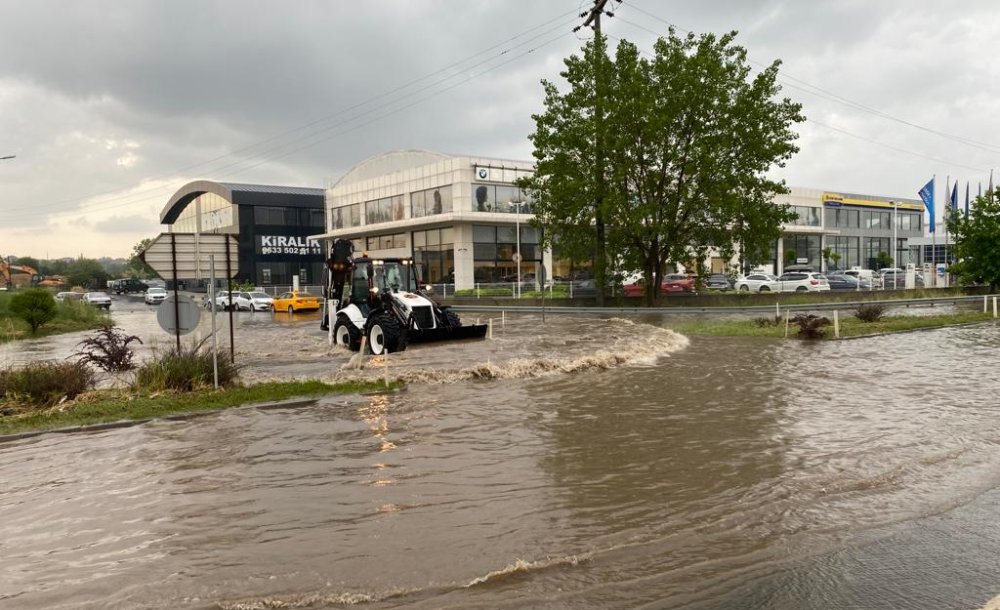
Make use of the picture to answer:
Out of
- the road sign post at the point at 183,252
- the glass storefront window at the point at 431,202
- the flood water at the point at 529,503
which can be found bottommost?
the flood water at the point at 529,503

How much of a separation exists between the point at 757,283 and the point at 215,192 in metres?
59.4

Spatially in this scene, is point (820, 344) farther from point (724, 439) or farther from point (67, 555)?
point (67, 555)

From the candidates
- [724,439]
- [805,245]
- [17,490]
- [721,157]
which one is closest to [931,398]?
[724,439]

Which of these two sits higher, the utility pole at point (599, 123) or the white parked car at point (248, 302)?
the utility pole at point (599, 123)

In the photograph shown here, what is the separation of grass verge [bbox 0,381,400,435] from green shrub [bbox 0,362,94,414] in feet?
1.06

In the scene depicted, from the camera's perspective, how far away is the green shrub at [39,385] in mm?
10758

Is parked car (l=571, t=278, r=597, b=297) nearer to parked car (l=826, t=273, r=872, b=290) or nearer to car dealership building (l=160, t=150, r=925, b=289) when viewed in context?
car dealership building (l=160, t=150, r=925, b=289)

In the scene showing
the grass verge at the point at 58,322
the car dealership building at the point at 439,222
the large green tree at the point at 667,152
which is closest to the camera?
the grass verge at the point at 58,322

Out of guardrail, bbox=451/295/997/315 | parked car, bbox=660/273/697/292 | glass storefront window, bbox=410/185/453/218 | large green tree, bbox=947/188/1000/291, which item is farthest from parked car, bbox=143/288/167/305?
large green tree, bbox=947/188/1000/291

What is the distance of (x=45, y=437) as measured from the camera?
9.19m

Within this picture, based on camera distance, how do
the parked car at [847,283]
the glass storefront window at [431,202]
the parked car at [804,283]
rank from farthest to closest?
the glass storefront window at [431,202]
the parked car at [847,283]
the parked car at [804,283]

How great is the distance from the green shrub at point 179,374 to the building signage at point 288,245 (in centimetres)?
6511

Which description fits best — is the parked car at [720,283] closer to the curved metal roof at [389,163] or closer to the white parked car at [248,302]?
the curved metal roof at [389,163]

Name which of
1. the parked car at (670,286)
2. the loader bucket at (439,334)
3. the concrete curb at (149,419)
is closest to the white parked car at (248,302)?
the parked car at (670,286)
